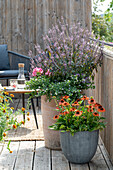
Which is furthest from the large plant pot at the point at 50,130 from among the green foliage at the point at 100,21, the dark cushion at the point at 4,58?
the green foliage at the point at 100,21

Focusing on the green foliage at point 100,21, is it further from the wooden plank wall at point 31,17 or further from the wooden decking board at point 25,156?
the wooden decking board at point 25,156

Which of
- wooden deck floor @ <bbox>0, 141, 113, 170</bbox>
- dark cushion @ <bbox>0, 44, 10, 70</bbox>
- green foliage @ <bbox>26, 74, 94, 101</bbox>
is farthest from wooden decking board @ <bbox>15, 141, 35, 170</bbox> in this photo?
dark cushion @ <bbox>0, 44, 10, 70</bbox>

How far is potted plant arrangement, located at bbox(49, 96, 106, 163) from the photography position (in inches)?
98.8

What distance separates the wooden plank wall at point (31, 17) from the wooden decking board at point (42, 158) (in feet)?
10.3

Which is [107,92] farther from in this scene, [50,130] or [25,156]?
[25,156]

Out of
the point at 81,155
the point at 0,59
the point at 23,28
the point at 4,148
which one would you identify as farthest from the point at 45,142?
the point at 23,28

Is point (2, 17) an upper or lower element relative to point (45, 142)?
upper

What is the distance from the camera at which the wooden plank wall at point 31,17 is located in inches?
231

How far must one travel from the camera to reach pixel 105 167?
258 centimetres

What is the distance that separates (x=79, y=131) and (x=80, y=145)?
11cm

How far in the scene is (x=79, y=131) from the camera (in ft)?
8.23

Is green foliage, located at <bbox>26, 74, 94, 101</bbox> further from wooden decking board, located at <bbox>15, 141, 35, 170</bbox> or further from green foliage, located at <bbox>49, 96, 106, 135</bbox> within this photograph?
wooden decking board, located at <bbox>15, 141, 35, 170</bbox>

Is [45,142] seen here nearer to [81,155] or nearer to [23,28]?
[81,155]

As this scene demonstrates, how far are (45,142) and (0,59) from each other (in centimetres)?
285
